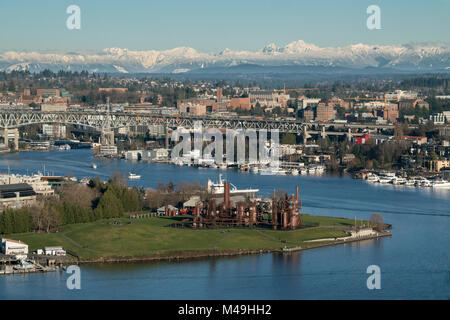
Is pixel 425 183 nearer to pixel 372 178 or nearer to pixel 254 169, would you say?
pixel 372 178

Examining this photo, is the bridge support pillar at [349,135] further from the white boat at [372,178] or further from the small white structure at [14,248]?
the small white structure at [14,248]

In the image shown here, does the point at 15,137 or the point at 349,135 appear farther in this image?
the point at 15,137

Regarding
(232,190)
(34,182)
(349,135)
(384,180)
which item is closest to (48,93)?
(349,135)

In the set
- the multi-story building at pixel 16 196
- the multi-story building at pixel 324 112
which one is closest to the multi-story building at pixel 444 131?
the multi-story building at pixel 324 112

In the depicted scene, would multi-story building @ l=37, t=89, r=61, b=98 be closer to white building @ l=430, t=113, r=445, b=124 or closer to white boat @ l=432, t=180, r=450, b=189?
white building @ l=430, t=113, r=445, b=124

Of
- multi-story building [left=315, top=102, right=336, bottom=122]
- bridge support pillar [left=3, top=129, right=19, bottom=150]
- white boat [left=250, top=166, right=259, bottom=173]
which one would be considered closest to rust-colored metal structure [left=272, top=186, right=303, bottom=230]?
white boat [left=250, top=166, right=259, bottom=173]
